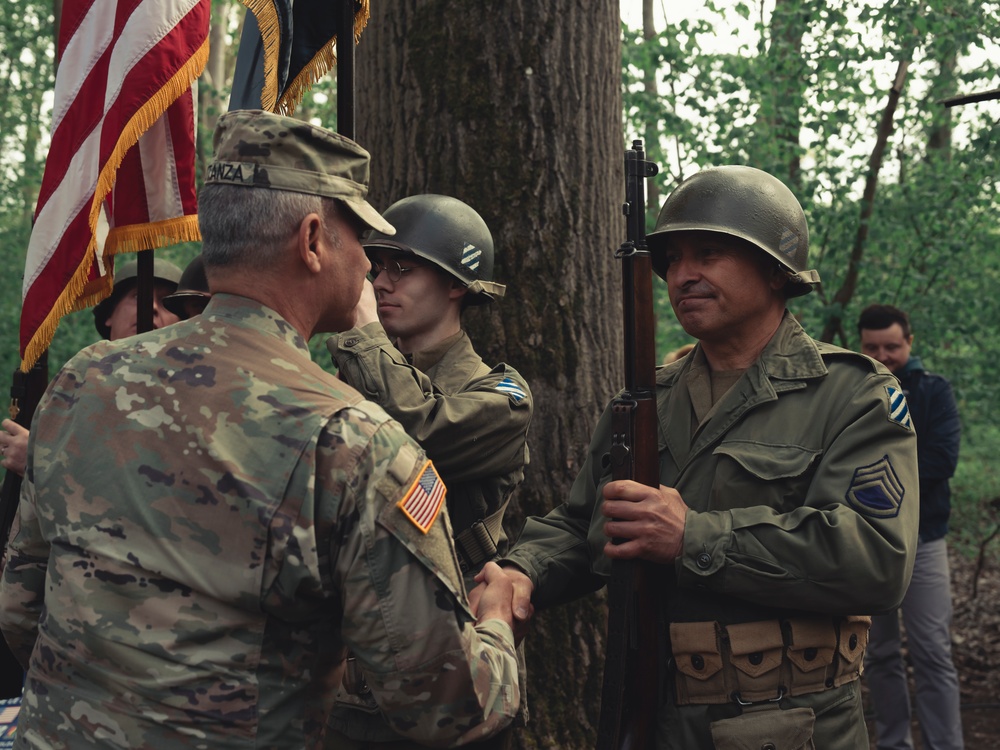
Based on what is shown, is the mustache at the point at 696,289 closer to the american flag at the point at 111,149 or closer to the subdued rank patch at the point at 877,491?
the subdued rank patch at the point at 877,491

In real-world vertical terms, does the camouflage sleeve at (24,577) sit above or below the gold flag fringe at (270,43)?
below

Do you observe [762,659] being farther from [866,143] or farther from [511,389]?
[866,143]

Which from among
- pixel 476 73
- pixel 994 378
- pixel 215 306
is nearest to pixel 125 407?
pixel 215 306

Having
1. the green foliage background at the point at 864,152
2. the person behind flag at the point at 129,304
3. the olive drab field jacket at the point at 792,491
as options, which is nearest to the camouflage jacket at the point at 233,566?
the olive drab field jacket at the point at 792,491

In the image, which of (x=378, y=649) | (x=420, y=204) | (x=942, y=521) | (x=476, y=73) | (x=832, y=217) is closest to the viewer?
(x=378, y=649)

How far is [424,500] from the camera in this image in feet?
6.61

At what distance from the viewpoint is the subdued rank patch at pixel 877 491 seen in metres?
2.56

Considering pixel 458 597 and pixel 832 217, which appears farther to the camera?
pixel 832 217

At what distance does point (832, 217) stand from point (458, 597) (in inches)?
274

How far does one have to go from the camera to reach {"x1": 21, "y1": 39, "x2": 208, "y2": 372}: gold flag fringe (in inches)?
157

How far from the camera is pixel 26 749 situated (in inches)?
80.3

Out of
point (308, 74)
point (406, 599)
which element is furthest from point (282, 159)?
point (308, 74)

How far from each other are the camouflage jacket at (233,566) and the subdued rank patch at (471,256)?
57.1 inches

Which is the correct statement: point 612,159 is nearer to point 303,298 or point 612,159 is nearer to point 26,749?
point 303,298
